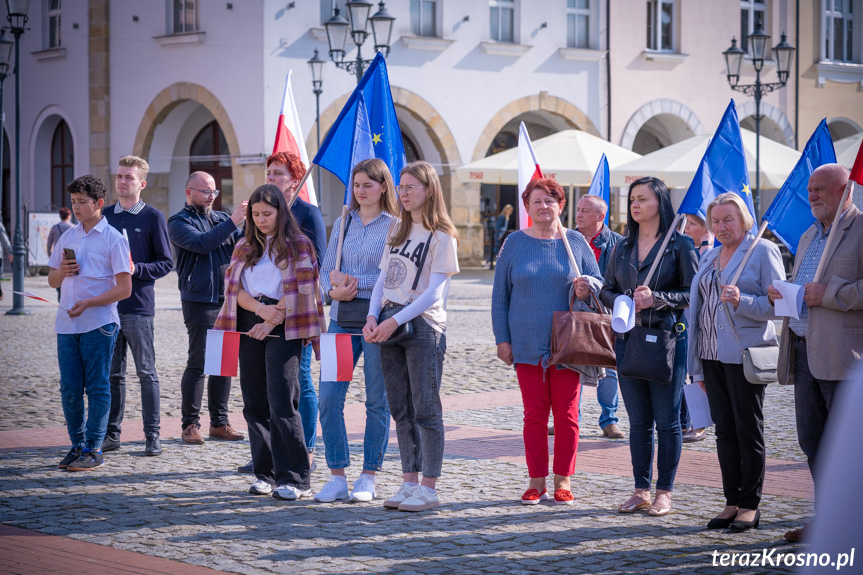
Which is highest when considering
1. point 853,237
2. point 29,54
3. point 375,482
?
point 29,54

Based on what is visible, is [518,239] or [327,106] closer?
[518,239]

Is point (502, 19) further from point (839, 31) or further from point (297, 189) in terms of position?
point (297, 189)

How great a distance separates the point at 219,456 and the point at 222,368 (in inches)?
56.3

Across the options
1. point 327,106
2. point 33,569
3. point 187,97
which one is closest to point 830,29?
point 327,106

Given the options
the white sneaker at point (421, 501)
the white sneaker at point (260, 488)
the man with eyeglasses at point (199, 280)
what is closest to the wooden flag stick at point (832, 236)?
the white sneaker at point (421, 501)

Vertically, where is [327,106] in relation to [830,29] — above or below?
below

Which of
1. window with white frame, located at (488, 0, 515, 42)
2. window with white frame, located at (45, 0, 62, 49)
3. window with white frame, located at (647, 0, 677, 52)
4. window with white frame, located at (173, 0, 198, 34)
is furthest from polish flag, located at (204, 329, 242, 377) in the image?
window with white frame, located at (647, 0, 677, 52)

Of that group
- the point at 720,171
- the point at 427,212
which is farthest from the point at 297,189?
the point at 720,171

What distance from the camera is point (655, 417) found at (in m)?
5.99

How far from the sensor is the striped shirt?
6.28m

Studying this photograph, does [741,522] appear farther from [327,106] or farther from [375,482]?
[327,106]

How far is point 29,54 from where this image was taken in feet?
95.0

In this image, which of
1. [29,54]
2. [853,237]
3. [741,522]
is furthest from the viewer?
[29,54]

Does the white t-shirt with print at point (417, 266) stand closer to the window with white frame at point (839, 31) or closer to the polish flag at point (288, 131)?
the polish flag at point (288, 131)
